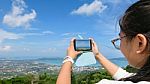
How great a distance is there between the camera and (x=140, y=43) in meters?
1.68

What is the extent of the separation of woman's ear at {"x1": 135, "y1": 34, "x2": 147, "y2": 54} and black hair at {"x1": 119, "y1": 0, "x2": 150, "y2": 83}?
0.06ft

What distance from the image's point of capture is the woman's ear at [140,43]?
5.44ft

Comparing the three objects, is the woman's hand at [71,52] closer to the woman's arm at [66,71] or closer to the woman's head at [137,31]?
the woman's arm at [66,71]

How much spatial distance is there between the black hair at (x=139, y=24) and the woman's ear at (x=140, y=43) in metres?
0.02

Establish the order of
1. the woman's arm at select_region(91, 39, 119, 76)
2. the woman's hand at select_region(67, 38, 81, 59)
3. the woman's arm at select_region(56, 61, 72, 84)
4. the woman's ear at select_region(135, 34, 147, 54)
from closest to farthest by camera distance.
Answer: the woman's ear at select_region(135, 34, 147, 54)
the woman's arm at select_region(56, 61, 72, 84)
the woman's hand at select_region(67, 38, 81, 59)
the woman's arm at select_region(91, 39, 119, 76)

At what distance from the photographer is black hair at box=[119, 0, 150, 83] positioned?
1.66m

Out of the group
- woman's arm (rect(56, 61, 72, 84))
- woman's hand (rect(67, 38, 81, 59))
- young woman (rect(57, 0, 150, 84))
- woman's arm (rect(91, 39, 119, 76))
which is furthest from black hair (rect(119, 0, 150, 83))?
woman's arm (rect(91, 39, 119, 76))

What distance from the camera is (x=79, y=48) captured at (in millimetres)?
2344

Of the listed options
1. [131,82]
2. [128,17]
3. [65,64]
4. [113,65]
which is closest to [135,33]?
[128,17]

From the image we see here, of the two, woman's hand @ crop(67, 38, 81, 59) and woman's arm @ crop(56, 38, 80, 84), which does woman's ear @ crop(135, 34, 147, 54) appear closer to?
woman's arm @ crop(56, 38, 80, 84)

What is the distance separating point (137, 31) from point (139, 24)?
0.04m

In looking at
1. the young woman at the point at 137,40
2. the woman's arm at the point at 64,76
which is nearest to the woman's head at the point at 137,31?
the young woman at the point at 137,40

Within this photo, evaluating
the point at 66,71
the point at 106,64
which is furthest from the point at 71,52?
the point at 106,64

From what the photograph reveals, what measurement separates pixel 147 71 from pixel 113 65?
4.01ft
